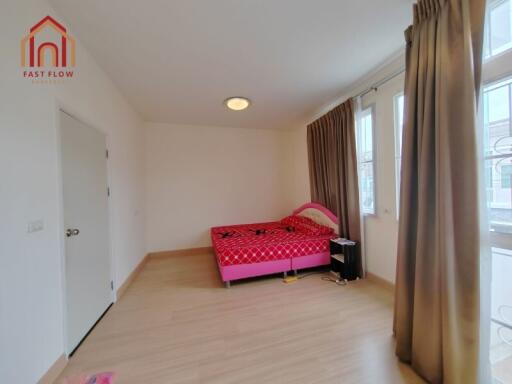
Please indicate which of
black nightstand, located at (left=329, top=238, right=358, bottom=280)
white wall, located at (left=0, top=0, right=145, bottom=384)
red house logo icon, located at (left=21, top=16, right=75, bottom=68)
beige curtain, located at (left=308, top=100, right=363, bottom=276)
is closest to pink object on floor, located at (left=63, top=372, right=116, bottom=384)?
white wall, located at (left=0, top=0, right=145, bottom=384)

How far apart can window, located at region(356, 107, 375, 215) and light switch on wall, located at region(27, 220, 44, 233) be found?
3290 millimetres

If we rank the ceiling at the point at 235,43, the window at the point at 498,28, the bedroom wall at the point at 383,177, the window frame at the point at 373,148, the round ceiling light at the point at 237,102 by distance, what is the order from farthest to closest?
the round ceiling light at the point at 237,102 → the window frame at the point at 373,148 → the bedroom wall at the point at 383,177 → the ceiling at the point at 235,43 → the window at the point at 498,28

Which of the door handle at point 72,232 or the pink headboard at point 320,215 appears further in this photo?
the pink headboard at point 320,215

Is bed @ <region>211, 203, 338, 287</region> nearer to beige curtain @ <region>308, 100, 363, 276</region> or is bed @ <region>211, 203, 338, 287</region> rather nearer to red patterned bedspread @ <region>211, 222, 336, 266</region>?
red patterned bedspread @ <region>211, 222, 336, 266</region>

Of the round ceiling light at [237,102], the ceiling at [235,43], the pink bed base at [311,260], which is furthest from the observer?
the round ceiling light at [237,102]

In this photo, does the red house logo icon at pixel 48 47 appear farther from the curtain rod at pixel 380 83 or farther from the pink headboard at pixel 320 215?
the pink headboard at pixel 320 215

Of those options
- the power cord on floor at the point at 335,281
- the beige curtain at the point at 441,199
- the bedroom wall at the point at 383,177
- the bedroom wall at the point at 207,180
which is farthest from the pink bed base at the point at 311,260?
the bedroom wall at the point at 207,180

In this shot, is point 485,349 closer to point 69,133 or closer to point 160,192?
point 69,133

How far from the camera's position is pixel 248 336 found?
1.80m

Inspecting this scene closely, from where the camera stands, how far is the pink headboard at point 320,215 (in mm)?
3312

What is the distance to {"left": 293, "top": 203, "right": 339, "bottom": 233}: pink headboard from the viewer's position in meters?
3.31

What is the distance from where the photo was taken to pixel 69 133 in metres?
1.73

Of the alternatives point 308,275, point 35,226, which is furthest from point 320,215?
point 35,226

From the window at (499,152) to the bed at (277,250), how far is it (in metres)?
1.84
